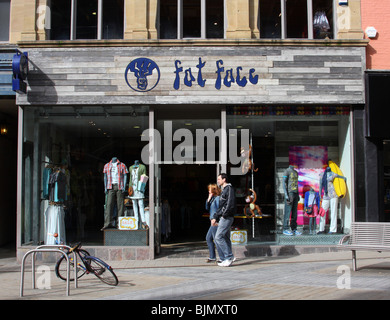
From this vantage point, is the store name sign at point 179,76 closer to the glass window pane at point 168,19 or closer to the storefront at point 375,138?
the glass window pane at point 168,19

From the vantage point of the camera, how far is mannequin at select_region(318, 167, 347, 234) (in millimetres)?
12742

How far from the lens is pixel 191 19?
42.0ft

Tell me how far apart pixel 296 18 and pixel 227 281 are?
7479 mm

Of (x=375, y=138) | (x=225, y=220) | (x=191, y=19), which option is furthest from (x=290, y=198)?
(x=191, y=19)

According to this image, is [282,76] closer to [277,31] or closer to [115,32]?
[277,31]

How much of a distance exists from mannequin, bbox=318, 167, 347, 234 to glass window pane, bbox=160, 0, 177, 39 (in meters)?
5.43

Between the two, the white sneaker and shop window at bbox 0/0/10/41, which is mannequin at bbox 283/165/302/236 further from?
shop window at bbox 0/0/10/41

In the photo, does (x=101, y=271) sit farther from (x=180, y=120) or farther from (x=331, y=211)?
(x=331, y=211)

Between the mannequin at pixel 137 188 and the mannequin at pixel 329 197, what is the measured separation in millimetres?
4690

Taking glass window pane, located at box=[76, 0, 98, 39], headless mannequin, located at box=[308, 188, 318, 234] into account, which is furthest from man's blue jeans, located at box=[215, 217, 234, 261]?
glass window pane, located at box=[76, 0, 98, 39]

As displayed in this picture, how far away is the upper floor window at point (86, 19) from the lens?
1269 cm

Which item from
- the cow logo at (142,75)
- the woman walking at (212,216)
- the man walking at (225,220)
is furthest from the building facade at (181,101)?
the man walking at (225,220)

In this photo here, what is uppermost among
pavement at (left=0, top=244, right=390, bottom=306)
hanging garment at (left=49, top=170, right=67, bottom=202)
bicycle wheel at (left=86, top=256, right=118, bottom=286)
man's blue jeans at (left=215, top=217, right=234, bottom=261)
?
hanging garment at (left=49, top=170, right=67, bottom=202)
